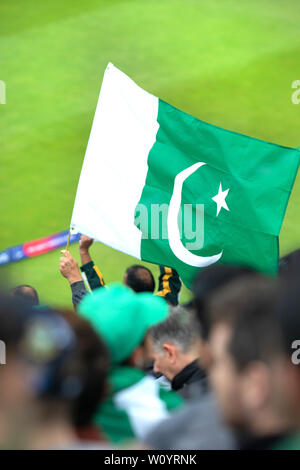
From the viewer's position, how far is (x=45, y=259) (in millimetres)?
7664

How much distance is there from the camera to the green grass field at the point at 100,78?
8.01 metres

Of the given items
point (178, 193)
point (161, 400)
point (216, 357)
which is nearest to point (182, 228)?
point (178, 193)

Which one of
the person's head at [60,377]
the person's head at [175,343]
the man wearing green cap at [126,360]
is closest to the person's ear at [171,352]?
the person's head at [175,343]

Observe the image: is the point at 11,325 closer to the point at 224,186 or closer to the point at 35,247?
the point at 224,186

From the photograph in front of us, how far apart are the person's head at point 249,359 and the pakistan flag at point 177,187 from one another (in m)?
2.96

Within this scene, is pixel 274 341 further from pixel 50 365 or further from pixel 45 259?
pixel 45 259

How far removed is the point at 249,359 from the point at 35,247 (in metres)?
6.11

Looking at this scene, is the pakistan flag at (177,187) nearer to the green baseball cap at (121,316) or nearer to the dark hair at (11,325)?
the green baseball cap at (121,316)

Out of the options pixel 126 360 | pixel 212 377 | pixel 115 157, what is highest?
pixel 115 157

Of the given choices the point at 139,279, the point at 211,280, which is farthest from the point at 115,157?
the point at 211,280

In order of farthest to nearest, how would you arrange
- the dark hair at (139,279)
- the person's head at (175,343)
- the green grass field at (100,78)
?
the green grass field at (100,78), the dark hair at (139,279), the person's head at (175,343)

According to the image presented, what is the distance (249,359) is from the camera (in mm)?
1781

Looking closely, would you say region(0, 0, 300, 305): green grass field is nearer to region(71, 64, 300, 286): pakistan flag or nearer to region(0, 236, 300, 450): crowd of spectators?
region(71, 64, 300, 286): pakistan flag

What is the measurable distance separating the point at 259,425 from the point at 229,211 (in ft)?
11.0
